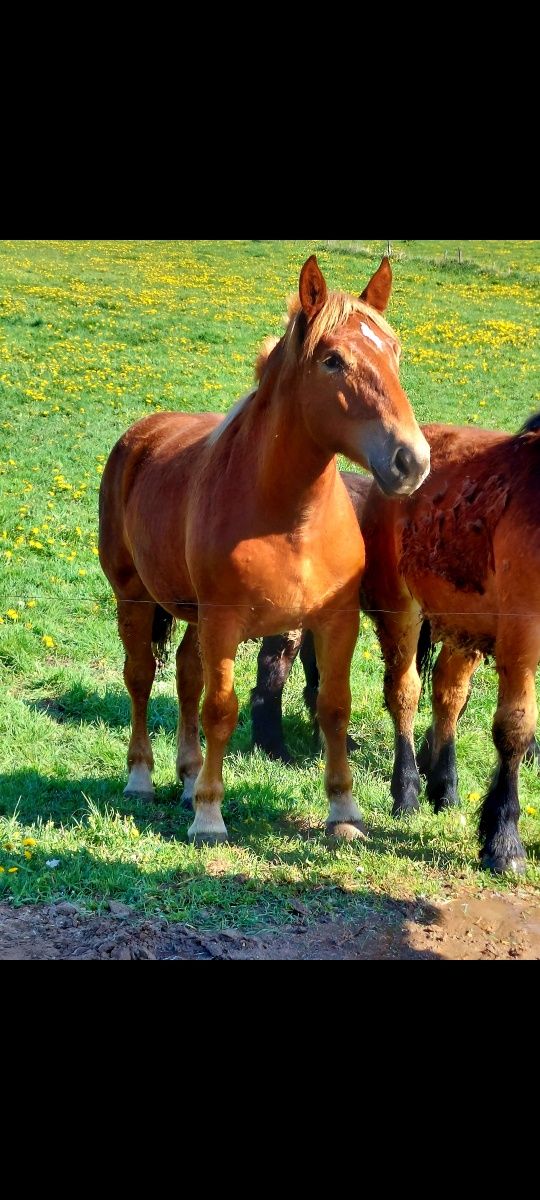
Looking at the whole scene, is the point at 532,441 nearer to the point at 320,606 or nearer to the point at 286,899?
the point at 320,606

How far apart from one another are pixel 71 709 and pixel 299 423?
3.05 m

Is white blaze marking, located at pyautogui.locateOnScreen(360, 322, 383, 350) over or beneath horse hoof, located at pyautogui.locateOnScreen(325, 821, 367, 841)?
over

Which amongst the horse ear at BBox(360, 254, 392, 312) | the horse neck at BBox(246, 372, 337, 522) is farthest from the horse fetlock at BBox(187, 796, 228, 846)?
the horse ear at BBox(360, 254, 392, 312)

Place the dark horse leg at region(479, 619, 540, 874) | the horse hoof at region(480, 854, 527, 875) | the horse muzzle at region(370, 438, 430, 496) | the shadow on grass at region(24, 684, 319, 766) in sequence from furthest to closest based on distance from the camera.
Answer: the shadow on grass at region(24, 684, 319, 766) → the horse hoof at region(480, 854, 527, 875) → the dark horse leg at region(479, 619, 540, 874) → the horse muzzle at region(370, 438, 430, 496)

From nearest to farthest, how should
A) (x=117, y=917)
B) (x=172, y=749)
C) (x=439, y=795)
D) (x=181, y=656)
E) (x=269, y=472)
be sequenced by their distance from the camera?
(x=117, y=917)
(x=269, y=472)
(x=439, y=795)
(x=181, y=656)
(x=172, y=749)

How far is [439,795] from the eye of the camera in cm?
535

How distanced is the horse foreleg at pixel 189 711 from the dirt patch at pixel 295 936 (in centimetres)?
162

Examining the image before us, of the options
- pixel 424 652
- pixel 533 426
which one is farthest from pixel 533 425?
pixel 424 652

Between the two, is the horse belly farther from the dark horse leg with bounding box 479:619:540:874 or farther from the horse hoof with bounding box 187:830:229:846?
the horse hoof with bounding box 187:830:229:846

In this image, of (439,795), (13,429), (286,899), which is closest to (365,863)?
(286,899)

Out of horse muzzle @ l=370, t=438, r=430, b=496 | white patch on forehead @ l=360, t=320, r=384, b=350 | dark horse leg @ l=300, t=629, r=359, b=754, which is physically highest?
white patch on forehead @ l=360, t=320, r=384, b=350

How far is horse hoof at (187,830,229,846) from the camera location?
4645 mm

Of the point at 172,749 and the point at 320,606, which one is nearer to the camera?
the point at 320,606

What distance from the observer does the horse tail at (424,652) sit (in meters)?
5.47
